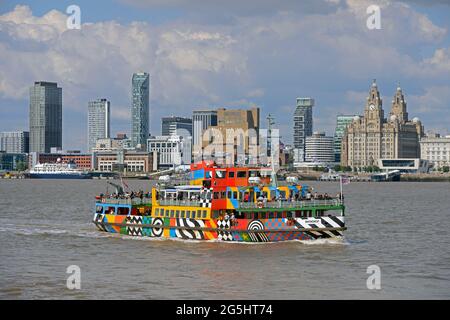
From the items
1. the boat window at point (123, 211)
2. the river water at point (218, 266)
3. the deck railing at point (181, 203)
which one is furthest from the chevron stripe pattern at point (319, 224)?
the boat window at point (123, 211)

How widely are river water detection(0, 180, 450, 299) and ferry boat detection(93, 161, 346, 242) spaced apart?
3.22 feet

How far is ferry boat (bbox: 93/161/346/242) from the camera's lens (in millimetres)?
56438

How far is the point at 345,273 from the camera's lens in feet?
151

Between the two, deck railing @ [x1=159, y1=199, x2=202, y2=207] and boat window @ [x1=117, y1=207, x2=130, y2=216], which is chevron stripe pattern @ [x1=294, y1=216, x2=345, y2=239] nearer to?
deck railing @ [x1=159, y1=199, x2=202, y2=207]

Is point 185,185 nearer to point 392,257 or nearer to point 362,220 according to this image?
point 392,257

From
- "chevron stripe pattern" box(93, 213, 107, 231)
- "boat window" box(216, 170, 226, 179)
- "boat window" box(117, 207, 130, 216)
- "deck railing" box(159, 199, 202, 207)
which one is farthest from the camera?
"chevron stripe pattern" box(93, 213, 107, 231)

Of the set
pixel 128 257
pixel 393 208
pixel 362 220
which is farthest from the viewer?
pixel 393 208

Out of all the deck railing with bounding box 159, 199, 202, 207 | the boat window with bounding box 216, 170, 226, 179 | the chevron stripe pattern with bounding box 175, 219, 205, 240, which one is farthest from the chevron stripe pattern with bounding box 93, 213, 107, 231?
the boat window with bounding box 216, 170, 226, 179

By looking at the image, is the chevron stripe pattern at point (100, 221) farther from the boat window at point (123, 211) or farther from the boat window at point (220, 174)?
the boat window at point (220, 174)

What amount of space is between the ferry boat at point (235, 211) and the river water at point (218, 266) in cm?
98

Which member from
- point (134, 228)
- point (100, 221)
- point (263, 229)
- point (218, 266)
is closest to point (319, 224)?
point (263, 229)
